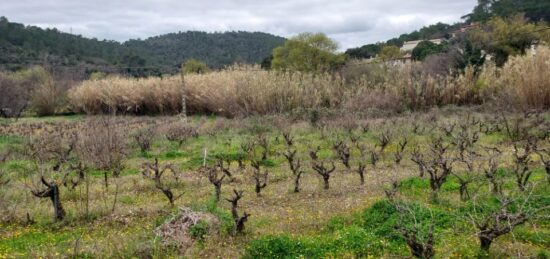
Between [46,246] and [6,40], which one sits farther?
[6,40]

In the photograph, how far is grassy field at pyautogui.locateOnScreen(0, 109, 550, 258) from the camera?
586 centimetres

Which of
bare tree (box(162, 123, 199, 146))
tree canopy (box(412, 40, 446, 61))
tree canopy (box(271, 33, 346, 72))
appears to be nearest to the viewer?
bare tree (box(162, 123, 199, 146))

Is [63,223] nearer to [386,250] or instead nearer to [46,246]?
[46,246]

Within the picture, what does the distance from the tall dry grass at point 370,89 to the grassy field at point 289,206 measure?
3.08 m

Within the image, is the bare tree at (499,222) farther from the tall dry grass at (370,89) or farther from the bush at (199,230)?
the tall dry grass at (370,89)

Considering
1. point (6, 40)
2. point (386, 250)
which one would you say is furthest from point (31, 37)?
point (386, 250)

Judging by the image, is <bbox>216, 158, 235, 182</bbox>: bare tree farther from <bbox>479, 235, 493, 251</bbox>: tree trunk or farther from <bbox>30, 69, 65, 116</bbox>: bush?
<bbox>30, 69, 65, 116</bbox>: bush

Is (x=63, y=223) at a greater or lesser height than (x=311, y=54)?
lesser

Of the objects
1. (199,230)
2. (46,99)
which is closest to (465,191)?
(199,230)

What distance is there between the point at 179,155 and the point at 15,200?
16.2 ft

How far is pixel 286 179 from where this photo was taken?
10.0 m

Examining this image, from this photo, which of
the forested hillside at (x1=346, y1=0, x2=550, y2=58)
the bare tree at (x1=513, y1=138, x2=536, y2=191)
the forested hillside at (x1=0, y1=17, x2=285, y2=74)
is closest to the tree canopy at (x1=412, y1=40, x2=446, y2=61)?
the forested hillside at (x1=346, y1=0, x2=550, y2=58)

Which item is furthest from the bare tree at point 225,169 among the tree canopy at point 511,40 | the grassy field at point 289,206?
the tree canopy at point 511,40

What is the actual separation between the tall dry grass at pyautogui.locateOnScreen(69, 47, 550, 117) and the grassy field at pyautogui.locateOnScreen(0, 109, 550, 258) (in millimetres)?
3084
